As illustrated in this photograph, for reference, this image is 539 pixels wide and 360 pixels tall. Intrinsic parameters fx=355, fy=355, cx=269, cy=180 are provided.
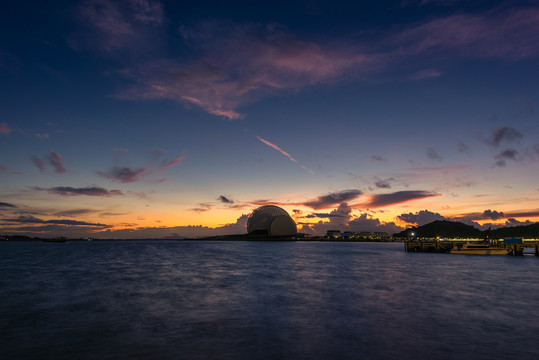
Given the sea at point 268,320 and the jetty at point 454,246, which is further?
the jetty at point 454,246

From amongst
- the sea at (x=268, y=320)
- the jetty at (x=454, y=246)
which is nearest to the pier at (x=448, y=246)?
the jetty at (x=454, y=246)

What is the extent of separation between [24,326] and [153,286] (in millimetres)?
15531

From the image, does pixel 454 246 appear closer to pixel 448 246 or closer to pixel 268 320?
pixel 448 246

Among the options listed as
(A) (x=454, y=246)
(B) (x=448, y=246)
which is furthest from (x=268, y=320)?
(B) (x=448, y=246)

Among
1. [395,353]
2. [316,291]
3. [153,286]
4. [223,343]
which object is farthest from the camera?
[153,286]

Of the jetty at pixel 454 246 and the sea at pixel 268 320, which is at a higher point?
the jetty at pixel 454 246

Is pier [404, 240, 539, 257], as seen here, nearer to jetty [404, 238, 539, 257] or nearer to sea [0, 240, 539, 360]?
jetty [404, 238, 539, 257]

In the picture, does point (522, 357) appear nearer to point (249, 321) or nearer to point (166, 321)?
point (249, 321)

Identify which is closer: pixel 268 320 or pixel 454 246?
pixel 268 320

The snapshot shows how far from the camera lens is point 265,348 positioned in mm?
14492

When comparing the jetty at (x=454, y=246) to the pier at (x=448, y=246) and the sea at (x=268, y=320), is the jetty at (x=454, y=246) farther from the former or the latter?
the sea at (x=268, y=320)

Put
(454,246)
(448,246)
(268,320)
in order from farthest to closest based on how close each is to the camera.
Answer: (448,246) → (454,246) → (268,320)

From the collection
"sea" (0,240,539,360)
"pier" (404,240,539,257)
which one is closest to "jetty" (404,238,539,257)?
"pier" (404,240,539,257)

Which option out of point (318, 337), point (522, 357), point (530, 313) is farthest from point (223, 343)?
point (530, 313)
